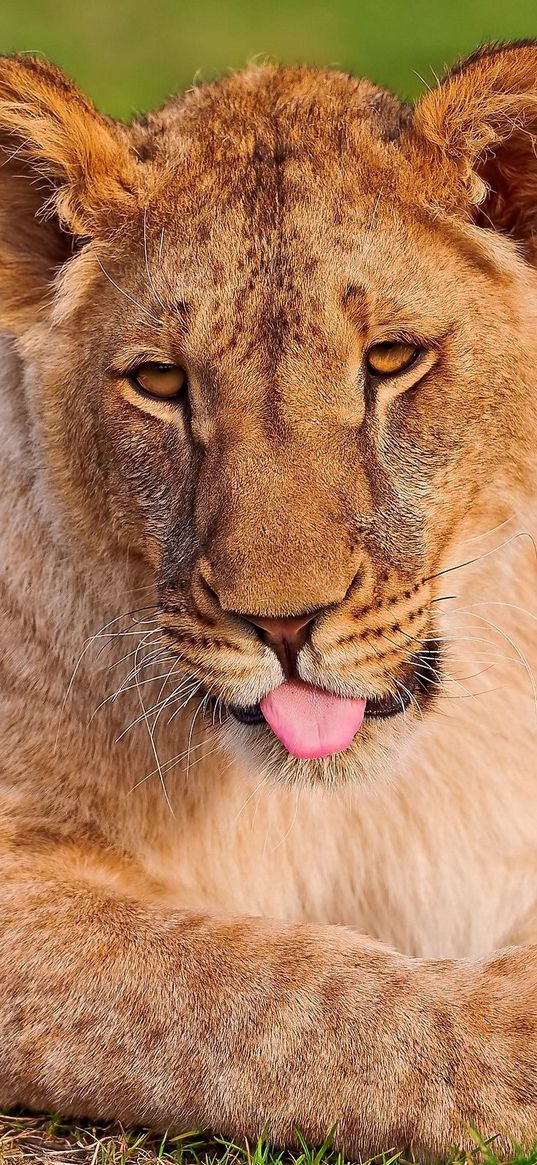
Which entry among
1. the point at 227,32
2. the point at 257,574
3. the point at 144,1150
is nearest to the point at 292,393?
the point at 257,574

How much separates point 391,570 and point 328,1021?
625 mm

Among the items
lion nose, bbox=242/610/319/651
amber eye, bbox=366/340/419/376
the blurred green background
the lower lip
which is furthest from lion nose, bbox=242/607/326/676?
the blurred green background

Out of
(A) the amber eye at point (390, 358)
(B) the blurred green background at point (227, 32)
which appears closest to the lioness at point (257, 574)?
(A) the amber eye at point (390, 358)

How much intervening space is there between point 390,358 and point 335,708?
1.64ft

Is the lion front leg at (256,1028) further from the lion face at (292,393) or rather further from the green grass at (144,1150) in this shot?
the lion face at (292,393)

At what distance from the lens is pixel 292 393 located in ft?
8.34

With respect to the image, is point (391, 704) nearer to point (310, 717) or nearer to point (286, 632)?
point (310, 717)

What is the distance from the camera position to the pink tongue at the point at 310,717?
8.33 feet

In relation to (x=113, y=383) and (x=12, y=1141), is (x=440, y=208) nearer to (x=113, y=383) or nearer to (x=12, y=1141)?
(x=113, y=383)

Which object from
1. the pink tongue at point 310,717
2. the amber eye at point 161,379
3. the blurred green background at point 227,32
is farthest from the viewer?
the blurred green background at point 227,32

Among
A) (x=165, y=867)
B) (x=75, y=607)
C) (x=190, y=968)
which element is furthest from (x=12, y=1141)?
(x=75, y=607)

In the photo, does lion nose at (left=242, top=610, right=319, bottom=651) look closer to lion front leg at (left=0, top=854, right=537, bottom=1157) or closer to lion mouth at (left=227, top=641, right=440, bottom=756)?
lion mouth at (left=227, top=641, right=440, bottom=756)

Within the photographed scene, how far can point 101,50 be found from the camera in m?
10.8

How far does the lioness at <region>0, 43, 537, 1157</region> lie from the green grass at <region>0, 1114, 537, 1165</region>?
0.03 meters
